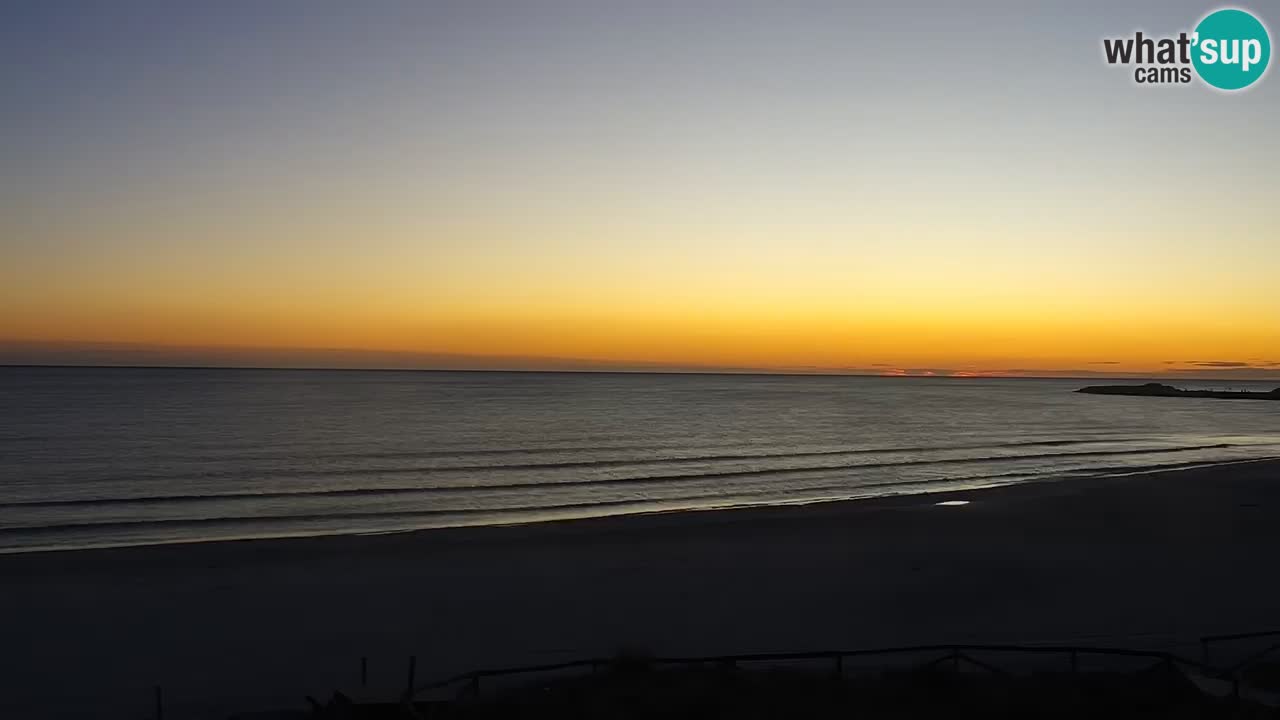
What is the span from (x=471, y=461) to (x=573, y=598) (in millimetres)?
29252

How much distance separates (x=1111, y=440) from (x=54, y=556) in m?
65.8

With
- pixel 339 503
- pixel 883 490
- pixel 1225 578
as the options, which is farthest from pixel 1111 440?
pixel 339 503

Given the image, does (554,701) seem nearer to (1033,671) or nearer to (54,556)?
(1033,671)

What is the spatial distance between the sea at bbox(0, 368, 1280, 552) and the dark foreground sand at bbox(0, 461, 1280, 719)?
4864 millimetres

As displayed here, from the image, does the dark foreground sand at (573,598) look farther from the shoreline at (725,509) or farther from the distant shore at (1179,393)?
the distant shore at (1179,393)

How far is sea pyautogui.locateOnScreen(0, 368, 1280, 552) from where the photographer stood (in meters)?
31.8

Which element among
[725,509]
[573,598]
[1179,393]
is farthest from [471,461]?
[1179,393]

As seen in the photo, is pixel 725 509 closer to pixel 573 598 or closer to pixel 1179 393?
pixel 573 598

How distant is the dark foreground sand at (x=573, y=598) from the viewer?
1574 cm

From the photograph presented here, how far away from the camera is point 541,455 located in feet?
173

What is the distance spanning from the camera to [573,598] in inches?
798

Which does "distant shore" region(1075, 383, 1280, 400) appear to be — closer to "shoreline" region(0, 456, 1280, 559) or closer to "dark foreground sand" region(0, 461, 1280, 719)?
"shoreline" region(0, 456, 1280, 559)

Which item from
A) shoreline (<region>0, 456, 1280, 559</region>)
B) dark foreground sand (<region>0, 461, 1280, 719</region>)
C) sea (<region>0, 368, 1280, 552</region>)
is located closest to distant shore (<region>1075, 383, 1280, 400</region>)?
sea (<region>0, 368, 1280, 552</region>)

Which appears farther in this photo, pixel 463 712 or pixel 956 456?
pixel 956 456
